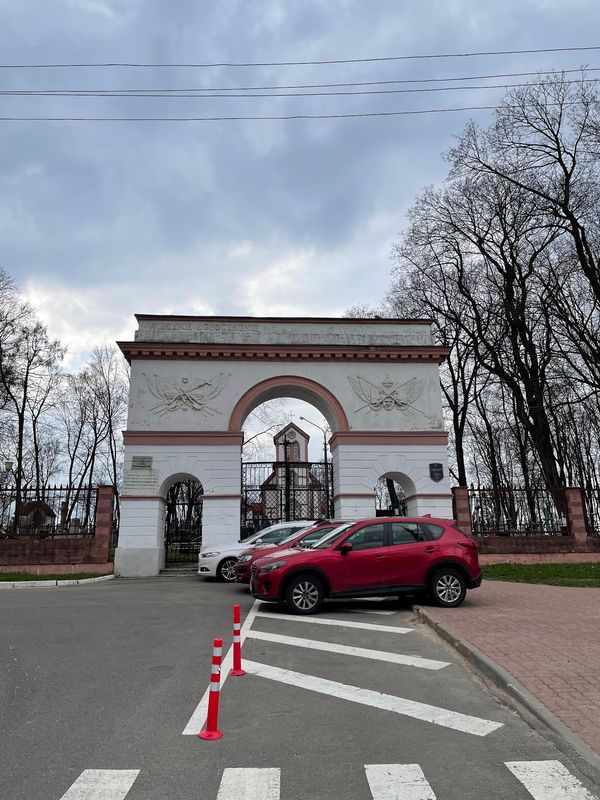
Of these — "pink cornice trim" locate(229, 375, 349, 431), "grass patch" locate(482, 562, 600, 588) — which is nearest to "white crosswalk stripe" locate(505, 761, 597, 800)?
"grass patch" locate(482, 562, 600, 588)

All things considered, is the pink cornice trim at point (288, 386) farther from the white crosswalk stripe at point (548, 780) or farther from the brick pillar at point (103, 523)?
the white crosswalk stripe at point (548, 780)

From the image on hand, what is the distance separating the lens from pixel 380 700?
5684 mm

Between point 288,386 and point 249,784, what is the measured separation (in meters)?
18.6

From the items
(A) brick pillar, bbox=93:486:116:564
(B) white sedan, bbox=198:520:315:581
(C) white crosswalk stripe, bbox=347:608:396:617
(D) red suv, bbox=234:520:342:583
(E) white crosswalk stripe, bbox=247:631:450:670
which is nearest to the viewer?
(E) white crosswalk stripe, bbox=247:631:450:670

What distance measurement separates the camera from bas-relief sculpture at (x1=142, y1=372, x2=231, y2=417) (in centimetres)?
2116

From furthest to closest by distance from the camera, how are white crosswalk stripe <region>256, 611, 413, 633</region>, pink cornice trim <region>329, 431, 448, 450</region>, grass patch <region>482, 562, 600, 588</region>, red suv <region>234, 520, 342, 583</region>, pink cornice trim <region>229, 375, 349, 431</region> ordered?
pink cornice trim <region>229, 375, 349, 431</region> → pink cornice trim <region>329, 431, 448, 450</region> → grass patch <region>482, 562, 600, 588</region> → red suv <region>234, 520, 342, 583</region> → white crosswalk stripe <region>256, 611, 413, 633</region>

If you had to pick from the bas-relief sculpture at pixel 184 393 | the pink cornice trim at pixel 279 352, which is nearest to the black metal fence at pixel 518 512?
the pink cornice trim at pixel 279 352

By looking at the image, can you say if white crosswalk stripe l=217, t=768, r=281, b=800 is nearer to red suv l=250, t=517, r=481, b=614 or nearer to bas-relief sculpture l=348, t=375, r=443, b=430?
red suv l=250, t=517, r=481, b=614

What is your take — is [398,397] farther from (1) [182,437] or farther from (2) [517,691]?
(2) [517,691]

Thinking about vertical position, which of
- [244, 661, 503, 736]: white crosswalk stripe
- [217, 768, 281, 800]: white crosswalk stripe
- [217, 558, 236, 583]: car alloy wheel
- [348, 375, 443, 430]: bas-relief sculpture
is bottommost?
[217, 768, 281, 800]: white crosswalk stripe

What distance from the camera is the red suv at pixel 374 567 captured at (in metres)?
10.6

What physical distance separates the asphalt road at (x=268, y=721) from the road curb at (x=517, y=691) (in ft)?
0.49

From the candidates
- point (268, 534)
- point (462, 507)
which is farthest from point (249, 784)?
point (462, 507)

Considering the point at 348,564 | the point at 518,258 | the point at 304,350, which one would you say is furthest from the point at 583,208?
the point at 348,564
